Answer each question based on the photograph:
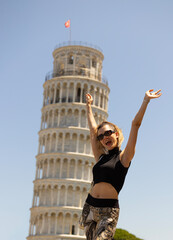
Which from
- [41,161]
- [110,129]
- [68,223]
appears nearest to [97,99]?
[41,161]

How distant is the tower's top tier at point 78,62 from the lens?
7594 cm

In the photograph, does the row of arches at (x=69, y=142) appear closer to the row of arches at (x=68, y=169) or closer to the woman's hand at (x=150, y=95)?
the row of arches at (x=68, y=169)

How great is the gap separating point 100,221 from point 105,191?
1.43 ft

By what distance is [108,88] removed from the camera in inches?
3063

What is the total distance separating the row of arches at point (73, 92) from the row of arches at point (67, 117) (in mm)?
1727

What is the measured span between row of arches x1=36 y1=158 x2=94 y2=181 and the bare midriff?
6342 centimetres

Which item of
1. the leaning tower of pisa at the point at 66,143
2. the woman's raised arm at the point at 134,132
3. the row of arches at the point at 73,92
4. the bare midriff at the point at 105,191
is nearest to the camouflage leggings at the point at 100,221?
the bare midriff at the point at 105,191

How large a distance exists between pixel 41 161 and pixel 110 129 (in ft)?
219

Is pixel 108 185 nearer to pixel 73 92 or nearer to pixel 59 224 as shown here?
pixel 59 224

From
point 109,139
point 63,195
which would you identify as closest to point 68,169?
point 63,195

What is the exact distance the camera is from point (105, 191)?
20.5 feet

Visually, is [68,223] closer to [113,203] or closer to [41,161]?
[41,161]

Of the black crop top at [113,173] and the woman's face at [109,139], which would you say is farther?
the woman's face at [109,139]

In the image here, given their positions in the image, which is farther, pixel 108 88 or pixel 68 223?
pixel 108 88
